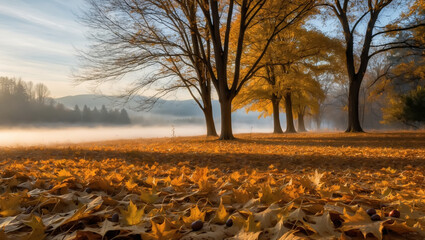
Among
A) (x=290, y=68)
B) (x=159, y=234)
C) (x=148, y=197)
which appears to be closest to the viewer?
(x=159, y=234)

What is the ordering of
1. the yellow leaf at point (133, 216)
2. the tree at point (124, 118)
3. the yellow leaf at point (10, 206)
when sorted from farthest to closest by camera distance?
the tree at point (124, 118), the yellow leaf at point (10, 206), the yellow leaf at point (133, 216)

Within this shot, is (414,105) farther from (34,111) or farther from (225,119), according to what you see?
(34,111)

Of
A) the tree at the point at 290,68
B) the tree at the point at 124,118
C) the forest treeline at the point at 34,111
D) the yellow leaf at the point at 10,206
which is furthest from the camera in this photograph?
the tree at the point at 124,118

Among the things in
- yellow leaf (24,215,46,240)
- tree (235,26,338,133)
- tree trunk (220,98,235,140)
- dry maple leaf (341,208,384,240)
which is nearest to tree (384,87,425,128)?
tree (235,26,338,133)

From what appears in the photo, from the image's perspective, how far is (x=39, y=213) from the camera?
166 centimetres

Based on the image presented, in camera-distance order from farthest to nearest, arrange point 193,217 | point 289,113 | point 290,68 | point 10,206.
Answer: point 289,113 < point 290,68 < point 10,206 < point 193,217

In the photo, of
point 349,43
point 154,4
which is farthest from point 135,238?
point 349,43

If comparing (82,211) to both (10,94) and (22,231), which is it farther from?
(10,94)

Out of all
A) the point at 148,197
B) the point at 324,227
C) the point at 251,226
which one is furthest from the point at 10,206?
the point at 324,227

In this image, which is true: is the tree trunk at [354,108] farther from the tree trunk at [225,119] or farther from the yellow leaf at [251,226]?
the yellow leaf at [251,226]

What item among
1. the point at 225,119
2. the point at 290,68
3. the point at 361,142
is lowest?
the point at 361,142

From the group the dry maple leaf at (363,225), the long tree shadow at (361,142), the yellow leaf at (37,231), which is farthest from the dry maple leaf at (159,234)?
the long tree shadow at (361,142)

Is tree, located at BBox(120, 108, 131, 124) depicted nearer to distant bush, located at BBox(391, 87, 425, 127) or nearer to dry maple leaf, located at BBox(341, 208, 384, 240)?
distant bush, located at BBox(391, 87, 425, 127)

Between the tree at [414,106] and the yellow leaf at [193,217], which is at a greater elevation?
the tree at [414,106]
